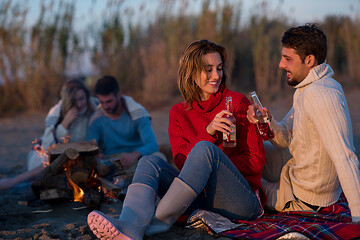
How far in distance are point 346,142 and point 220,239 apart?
1002mm

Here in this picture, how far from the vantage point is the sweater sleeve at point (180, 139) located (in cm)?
322

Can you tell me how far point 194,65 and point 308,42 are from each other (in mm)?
887

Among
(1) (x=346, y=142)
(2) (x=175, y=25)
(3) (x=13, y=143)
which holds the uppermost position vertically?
(2) (x=175, y=25)

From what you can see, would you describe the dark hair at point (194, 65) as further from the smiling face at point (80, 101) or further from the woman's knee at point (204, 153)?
the smiling face at point (80, 101)

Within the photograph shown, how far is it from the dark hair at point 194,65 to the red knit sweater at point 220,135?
0.26 ft

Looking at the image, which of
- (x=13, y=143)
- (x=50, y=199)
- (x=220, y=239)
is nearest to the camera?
(x=220, y=239)

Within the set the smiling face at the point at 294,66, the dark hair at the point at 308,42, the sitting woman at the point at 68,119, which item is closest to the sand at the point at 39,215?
the sitting woman at the point at 68,119

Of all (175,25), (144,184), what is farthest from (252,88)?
(144,184)

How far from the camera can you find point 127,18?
428 inches

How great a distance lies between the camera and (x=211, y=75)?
3381mm

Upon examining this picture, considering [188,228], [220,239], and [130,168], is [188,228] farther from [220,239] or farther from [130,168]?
[130,168]

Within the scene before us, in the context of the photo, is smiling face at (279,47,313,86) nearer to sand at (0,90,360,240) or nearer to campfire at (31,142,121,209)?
sand at (0,90,360,240)

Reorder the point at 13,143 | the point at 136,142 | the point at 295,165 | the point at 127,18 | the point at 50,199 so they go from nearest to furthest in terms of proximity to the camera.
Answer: the point at 295,165 < the point at 50,199 < the point at 136,142 < the point at 13,143 < the point at 127,18

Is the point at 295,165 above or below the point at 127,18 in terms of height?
below
